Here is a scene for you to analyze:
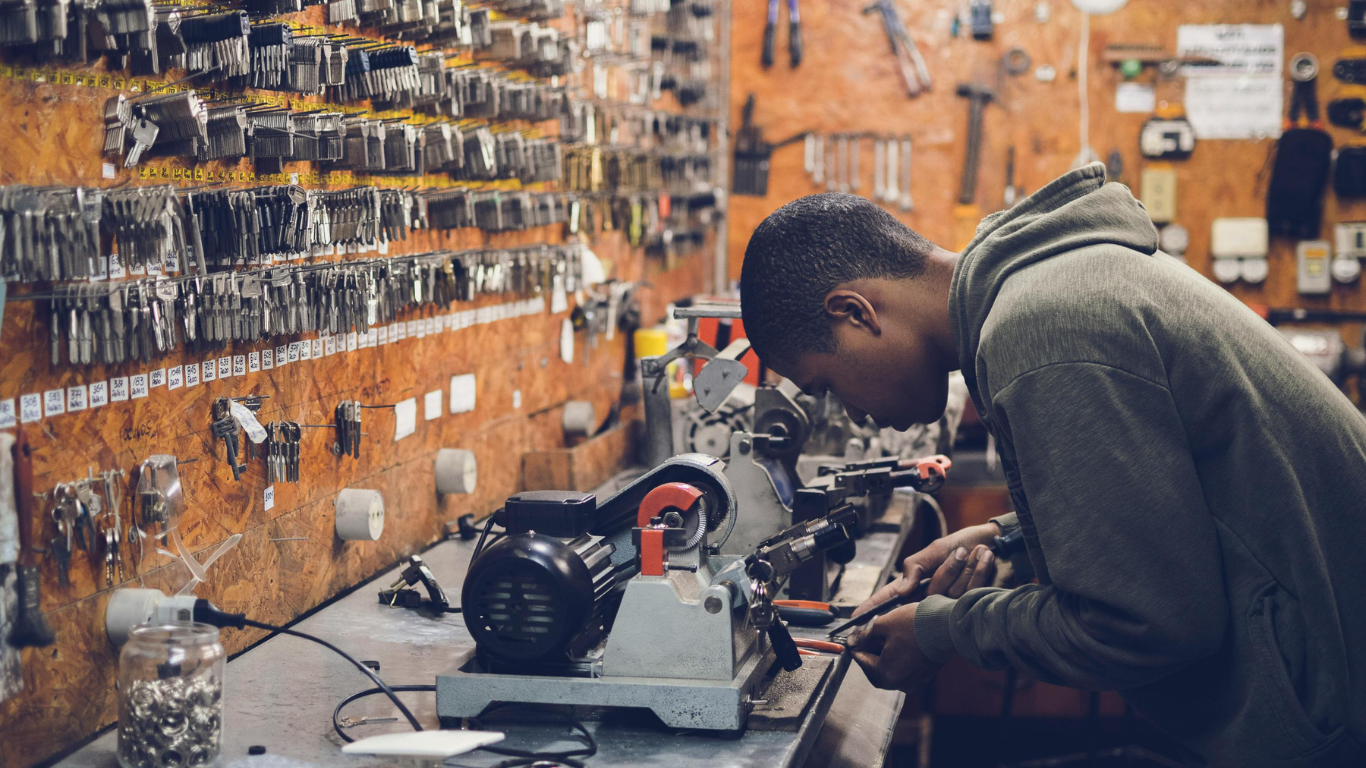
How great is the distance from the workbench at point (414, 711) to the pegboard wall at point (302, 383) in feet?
0.30

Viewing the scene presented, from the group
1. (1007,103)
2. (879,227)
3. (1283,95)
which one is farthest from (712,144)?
(879,227)

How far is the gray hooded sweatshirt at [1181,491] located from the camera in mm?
1238

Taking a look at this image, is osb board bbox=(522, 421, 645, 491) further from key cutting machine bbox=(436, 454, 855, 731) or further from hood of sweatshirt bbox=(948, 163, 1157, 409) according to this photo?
hood of sweatshirt bbox=(948, 163, 1157, 409)

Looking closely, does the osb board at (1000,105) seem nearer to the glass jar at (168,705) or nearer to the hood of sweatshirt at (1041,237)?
the hood of sweatshirt at (1041,237)

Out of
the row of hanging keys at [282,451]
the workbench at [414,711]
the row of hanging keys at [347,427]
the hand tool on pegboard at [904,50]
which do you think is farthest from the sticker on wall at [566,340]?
the hand tool on pegboard at [904,50]

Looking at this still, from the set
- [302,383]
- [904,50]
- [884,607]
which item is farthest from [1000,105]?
[302,383]

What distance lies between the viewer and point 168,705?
54.9 inches

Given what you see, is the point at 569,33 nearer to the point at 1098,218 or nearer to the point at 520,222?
the point at 520,222

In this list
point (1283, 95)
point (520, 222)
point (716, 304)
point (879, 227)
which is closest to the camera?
point (879, 227)

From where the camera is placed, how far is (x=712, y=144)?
5059 mm

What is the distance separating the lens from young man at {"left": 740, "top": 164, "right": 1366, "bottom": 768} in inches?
48.8

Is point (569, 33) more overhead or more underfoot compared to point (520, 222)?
more overhead

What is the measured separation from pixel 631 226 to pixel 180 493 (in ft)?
7.37

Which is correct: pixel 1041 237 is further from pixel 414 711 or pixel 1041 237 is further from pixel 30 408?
pixel 30 408
